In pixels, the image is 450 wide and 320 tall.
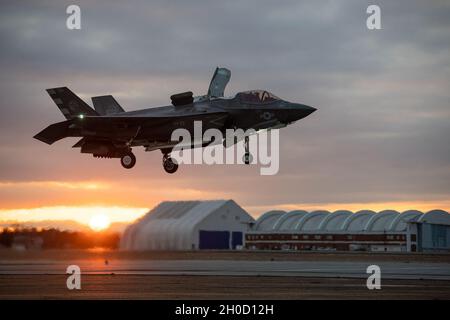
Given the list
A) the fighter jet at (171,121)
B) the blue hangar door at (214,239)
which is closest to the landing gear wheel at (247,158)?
the fighter jet at (171,121)

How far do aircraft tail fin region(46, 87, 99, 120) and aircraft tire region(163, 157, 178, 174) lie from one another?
615cm

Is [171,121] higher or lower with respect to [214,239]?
higher

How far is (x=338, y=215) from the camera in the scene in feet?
444

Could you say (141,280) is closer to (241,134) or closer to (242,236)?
(241,134)

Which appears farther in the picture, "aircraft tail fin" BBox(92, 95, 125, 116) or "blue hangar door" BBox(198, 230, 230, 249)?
"blue hangar door" BBox(198, 230, 230, 249)

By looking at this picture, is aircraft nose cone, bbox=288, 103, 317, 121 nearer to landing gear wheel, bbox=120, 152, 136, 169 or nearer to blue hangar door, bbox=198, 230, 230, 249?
landing gear wheel, bbox=120, 152, 136, 169

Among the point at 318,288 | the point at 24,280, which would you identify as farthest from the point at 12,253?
the point at 318,288

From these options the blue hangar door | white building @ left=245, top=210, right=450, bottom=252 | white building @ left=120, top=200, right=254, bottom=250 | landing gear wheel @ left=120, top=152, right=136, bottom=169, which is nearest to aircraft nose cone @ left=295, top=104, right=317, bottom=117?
landing gear wheel @ left=120, top=152, right=136, bottom=169

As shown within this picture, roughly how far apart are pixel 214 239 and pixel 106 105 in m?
86.8

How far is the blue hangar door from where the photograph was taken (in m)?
132

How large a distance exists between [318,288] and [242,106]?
1268cm

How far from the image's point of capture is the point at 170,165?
1864 inches

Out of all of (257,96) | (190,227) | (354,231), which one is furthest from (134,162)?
(354,231)

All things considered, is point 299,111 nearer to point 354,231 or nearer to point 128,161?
point 128,161
